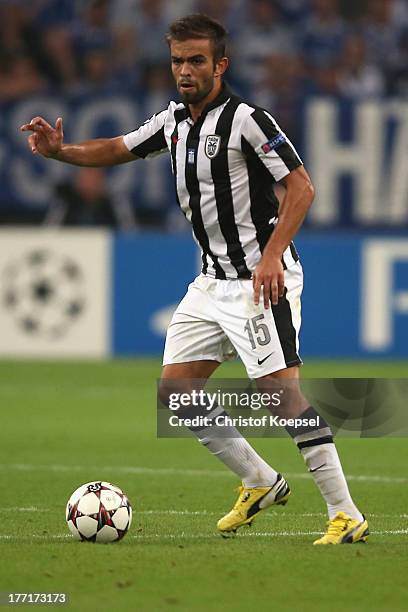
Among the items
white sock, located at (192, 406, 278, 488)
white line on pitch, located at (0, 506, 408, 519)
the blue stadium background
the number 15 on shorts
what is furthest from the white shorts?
the blue stadium background

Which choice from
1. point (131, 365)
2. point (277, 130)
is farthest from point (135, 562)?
point (131, 365)

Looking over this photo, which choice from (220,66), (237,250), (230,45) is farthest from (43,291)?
(220,66)

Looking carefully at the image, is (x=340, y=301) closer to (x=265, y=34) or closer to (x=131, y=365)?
(x=131, y=365)

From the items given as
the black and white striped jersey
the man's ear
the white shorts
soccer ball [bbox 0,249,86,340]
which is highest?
the man's ear

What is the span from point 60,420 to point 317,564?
19.3 ft

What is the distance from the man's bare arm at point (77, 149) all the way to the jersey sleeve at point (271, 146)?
792 mm

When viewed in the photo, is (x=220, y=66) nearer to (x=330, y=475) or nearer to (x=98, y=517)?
(x=330, y=475)

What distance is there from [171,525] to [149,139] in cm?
177

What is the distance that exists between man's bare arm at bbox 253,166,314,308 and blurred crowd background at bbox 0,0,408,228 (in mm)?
10126

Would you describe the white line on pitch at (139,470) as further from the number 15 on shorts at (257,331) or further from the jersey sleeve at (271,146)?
the jersey sleeve at (271,146)

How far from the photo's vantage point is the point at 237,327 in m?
5.70

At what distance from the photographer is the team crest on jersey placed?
5.65m

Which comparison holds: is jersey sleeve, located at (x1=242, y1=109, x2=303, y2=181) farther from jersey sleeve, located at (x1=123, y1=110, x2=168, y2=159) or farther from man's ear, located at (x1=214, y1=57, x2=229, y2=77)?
jersey sleeve, located at (x1=123, y1=110, x2=168, y2=159)

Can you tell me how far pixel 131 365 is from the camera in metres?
14.5
